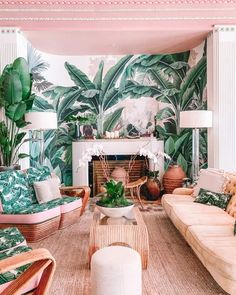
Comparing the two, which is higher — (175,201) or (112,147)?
(112,147)

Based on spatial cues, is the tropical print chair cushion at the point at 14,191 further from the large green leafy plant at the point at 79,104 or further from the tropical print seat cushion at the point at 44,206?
the large green leafy plant at the point at 79,104

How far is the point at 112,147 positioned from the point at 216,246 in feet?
13.9

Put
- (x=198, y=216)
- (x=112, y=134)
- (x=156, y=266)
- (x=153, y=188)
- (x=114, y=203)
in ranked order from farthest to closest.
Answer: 1. (x=112, y=134)
2. (x=153, y=188)
3. (x=198, y=216)
4. (x=114, y=203)
5. (x=156, y=266)

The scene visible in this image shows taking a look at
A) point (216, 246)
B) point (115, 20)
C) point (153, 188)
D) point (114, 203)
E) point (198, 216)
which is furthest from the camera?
point (153, 188)

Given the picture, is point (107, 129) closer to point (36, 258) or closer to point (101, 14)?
point (101, 14)

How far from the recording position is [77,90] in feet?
23.1

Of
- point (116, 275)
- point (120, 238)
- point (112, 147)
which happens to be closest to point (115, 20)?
point (112, 147)

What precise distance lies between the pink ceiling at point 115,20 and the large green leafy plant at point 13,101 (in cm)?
84

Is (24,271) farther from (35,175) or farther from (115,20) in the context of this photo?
(115,20)

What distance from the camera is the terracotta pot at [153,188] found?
6.44m

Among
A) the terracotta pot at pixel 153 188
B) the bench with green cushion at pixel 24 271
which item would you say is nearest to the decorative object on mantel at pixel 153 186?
the terracotta pot at pixel 153 188

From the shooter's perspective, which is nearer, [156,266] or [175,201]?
[156,266]

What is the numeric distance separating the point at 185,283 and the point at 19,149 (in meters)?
3.99

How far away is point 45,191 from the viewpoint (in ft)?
15.0
